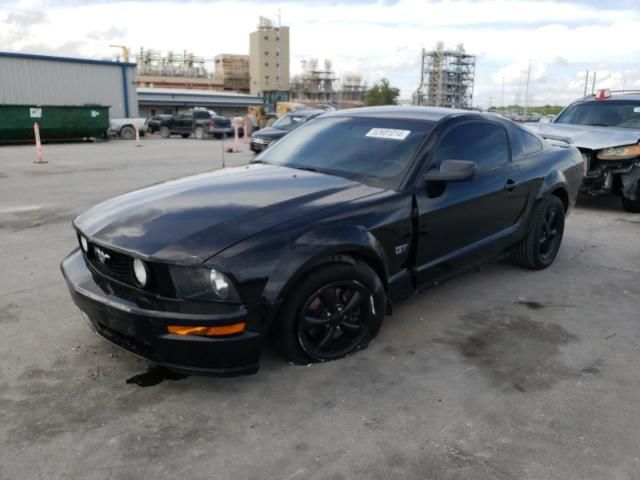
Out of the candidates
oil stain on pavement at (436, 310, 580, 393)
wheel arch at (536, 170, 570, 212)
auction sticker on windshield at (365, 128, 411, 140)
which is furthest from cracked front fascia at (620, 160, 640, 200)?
auction sticker on windshield at (365, 128, 411, 140)

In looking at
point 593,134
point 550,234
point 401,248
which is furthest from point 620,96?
point 401,248

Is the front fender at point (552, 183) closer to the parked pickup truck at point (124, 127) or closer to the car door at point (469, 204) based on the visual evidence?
the car door at point (469, 204)

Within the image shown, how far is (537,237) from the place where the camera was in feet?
16.3

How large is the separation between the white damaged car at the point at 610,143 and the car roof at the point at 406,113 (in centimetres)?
346

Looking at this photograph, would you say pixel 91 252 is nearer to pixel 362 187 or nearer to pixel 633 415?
pixel 362 187

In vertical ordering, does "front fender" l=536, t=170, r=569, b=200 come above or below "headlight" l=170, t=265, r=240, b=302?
above

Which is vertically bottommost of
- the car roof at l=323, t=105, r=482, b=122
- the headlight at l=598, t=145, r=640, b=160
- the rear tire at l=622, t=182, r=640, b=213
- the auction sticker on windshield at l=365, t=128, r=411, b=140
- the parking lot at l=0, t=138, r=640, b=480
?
the parking lot at l=0, t=138, r=640, b=480

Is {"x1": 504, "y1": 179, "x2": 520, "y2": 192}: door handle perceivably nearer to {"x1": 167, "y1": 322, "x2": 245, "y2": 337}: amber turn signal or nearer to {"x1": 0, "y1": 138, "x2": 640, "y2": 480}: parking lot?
{"x1": 0, "y1": 138, "x2": 640, "y2": 480}: parking lot

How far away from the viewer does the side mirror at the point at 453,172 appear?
3.47 m

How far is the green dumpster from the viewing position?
72.3ft

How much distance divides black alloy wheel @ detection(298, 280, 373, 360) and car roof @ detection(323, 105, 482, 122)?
152 cm

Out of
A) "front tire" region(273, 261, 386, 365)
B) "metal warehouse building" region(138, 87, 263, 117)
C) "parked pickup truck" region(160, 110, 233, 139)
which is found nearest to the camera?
"front tire" region(273, 261, 386, 365)

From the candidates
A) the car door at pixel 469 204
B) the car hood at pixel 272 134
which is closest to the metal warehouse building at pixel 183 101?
the car hood at pixel 272 134

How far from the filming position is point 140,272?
2758 mm
